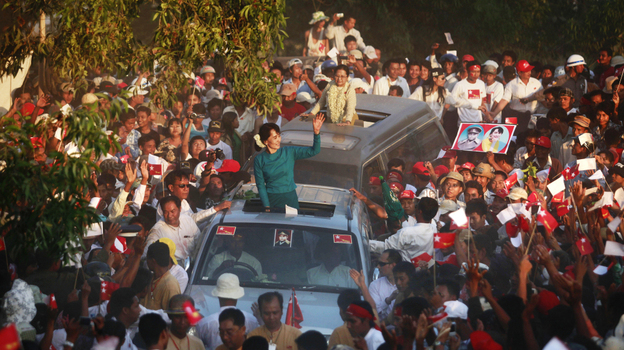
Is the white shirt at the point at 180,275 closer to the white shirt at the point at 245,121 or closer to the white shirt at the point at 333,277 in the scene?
the white shirt at the point at 333,277

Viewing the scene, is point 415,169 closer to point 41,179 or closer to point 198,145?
point 198,145

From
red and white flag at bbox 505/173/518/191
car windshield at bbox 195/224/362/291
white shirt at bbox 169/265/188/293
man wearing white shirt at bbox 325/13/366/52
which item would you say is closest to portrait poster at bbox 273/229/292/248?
car windshield at bbox 195/224/362/291

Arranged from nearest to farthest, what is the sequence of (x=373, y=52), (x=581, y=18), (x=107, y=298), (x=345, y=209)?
(x=107, y=298), (x=345, y=209), (x=373, y=52), (x=581, y=18)

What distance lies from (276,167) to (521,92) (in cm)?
717

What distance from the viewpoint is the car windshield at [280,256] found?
6062 mm

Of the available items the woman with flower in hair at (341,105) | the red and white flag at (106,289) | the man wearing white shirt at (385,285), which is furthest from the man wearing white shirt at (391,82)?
the red and white flag at (106,289)

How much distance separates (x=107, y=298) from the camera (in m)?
5.95

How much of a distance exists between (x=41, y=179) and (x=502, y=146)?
678 centimetres

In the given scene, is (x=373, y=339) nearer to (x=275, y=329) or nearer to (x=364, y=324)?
(x=364, y=324)

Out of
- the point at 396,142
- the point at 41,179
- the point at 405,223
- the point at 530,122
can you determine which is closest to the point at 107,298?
the point at 41,179

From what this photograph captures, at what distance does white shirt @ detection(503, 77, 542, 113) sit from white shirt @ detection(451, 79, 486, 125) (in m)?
0.65

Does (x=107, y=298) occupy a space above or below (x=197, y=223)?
below

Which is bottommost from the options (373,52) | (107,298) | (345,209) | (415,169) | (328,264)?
(107,298)

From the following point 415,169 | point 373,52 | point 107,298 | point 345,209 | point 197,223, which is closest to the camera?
point 107,298
